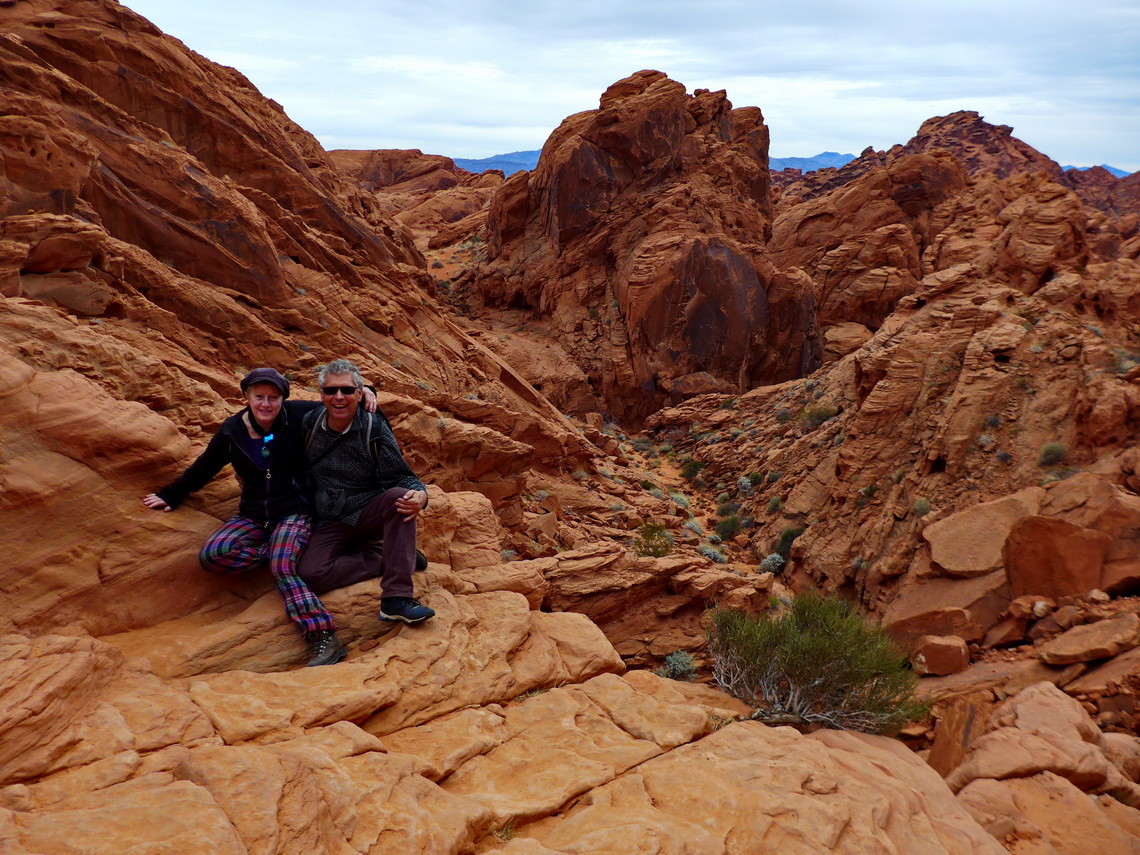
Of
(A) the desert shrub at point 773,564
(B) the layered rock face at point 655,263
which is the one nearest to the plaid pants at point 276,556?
(A) the desert shrub at point 773,564

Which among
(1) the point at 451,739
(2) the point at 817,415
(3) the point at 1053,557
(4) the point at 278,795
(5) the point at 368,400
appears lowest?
(3) the point at 1053,557

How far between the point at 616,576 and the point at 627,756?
4.61 metres

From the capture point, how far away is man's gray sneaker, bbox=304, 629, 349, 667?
177 inches

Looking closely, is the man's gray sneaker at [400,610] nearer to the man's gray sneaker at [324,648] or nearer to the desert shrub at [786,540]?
the man's gray sneaker at [324,648]

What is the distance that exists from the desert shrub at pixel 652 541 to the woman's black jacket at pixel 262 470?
7741 millimetres

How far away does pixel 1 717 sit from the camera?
307 cm

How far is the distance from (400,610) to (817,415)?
19031 millimetres

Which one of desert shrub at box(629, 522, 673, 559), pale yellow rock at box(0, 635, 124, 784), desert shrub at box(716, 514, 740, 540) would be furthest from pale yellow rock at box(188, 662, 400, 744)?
desert shrub at box(716, 514, 740, 540)

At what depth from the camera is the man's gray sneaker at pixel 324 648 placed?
4.49m

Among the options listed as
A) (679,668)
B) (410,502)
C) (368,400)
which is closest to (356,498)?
(410,502)

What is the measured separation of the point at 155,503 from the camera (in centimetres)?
468

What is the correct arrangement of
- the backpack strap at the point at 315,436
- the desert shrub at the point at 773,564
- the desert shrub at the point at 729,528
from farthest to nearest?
the desert shrub at the point at 729,528, the desert shrub at the point at 773,564, the backpack strap at the point at 315,436

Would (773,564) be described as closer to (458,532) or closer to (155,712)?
(458,532)

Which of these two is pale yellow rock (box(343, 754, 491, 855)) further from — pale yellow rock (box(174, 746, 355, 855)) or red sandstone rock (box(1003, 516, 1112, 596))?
red sandstone rock (box(1003, 516, 1112, 596))
